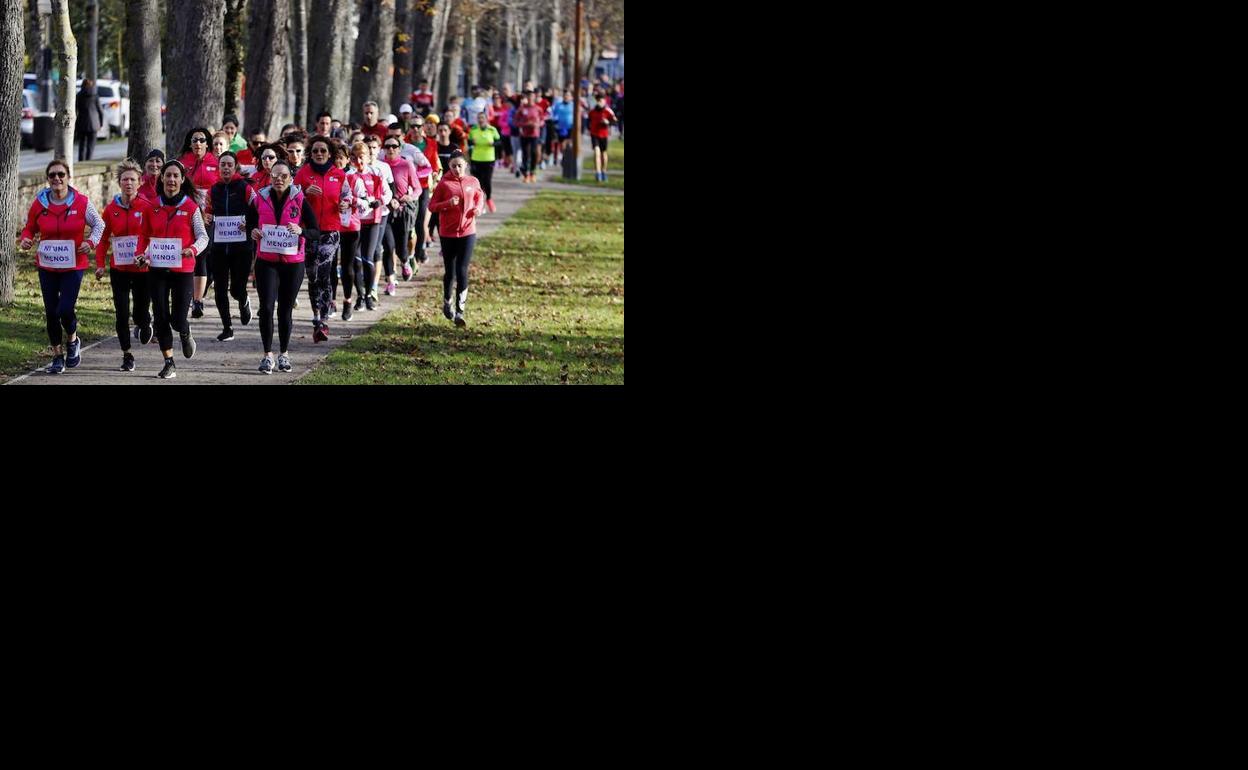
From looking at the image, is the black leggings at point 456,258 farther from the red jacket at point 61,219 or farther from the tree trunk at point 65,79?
the tree trunk at point 65,79

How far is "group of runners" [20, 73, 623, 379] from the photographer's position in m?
16.1

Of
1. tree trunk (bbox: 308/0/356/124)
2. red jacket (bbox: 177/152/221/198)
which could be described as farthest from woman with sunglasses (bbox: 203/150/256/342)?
tree trunk (bbox: 308/0/356/124)

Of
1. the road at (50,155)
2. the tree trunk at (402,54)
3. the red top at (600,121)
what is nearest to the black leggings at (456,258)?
the road at (50,155)

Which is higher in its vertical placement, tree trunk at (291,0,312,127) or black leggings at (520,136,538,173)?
tree trunk at (291,0,312,127)

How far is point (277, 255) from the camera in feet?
55.3

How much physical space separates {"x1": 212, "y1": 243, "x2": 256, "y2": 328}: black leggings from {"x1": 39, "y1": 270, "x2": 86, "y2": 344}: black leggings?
6.45 ft

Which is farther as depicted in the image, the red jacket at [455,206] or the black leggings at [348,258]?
the black leggings at [348,258]

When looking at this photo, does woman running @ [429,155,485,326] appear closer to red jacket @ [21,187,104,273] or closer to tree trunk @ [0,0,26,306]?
tree trunk @ [0,0,26,306]

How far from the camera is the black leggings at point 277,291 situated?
16.8 meters

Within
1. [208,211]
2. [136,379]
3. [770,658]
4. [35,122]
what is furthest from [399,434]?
[35,122]

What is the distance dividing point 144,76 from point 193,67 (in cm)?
106

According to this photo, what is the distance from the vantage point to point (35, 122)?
4425 cm

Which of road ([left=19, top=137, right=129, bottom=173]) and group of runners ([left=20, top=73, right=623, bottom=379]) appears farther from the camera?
road ([left=19, top=137, right=129, bottom=173])

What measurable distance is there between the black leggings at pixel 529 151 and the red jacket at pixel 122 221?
83.1 ft
